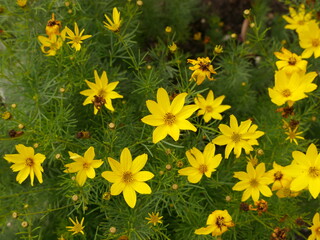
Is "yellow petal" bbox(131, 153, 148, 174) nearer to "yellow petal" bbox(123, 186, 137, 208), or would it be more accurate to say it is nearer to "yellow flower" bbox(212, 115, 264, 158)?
"yellow petal" bbox(123, 186, 137, 208)

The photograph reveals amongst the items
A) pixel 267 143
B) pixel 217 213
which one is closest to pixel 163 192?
pixel 217 213

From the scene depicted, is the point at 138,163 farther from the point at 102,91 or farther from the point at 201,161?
the point at 102,91

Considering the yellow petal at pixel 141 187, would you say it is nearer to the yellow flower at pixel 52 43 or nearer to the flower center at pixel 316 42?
the yellow flower at pixel 52 43

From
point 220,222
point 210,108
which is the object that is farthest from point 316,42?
point 220,222

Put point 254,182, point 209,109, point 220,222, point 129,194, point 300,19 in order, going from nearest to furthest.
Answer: point 220,222 → point 129,194 → point 254,182 → point 209,109 → point 300,19

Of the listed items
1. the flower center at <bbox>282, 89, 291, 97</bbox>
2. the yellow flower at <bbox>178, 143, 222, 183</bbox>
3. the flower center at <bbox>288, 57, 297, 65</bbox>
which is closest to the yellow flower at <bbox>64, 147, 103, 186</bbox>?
the yellow flower at <bbox>178, 143, 222, 183</bbox>
